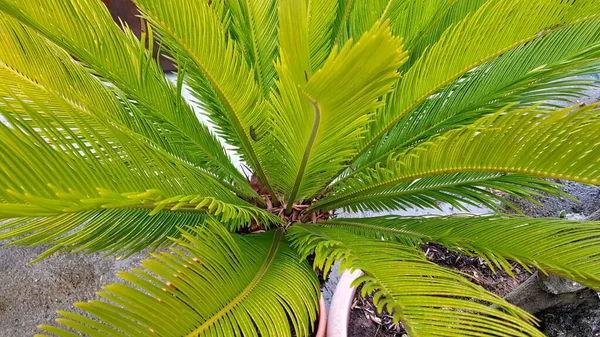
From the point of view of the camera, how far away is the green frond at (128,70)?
0.63m

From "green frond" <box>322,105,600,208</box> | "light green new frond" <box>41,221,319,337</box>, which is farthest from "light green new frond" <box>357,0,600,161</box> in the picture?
"light green new frond" <box>41,221,319,337</box>

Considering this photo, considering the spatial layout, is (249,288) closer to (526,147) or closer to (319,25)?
(526,147)

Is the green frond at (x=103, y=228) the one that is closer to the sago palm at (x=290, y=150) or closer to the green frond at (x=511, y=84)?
the sago palm at (x=290, y=150)

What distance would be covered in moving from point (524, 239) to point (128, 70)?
0.74 metres

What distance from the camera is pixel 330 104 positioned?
0.43m

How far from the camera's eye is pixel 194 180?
596 millimetres

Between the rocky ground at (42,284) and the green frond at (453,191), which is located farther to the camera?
the rocky ground at (42,284)

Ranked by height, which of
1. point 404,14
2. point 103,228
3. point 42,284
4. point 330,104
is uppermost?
point 404,14

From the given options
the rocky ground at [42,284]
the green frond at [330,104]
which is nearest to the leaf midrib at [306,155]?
the green frond at [330,104]

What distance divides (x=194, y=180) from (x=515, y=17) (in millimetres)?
565

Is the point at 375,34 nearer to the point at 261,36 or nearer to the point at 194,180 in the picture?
the point at 194,180

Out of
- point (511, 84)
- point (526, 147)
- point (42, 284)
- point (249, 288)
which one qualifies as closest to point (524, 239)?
point (526, 147)

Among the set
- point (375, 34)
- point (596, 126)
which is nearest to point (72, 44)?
point (375, 34)

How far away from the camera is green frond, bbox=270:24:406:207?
0.36 m
